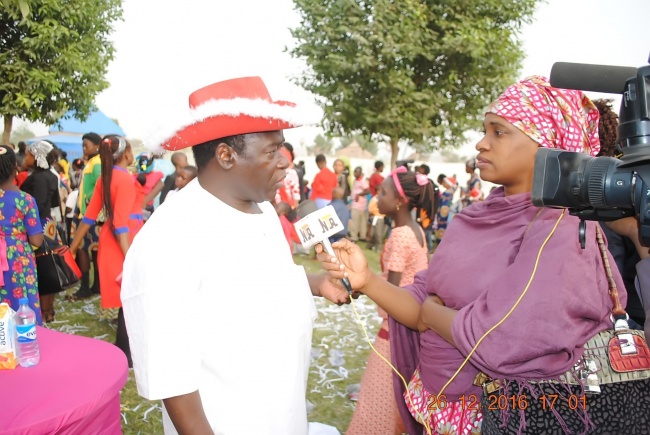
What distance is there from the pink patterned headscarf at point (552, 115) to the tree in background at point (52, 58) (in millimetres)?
15104

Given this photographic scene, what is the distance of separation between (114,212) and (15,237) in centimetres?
90

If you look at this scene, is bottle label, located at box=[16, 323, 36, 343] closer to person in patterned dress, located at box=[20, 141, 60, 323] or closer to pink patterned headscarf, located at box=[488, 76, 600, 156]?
pink patterned headscarf, located at box=[488, 76, 600, 156]

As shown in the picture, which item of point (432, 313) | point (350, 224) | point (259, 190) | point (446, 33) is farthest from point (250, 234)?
point (446, 33)

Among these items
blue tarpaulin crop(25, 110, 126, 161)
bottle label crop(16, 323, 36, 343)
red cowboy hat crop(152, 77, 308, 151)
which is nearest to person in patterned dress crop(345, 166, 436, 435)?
bottle label crop(16, 323, 36, 343)

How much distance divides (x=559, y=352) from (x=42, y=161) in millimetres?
6859

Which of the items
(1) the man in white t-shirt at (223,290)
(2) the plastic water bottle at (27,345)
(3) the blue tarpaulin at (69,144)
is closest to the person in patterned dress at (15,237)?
(2) the plastic water bottle at (27,345)

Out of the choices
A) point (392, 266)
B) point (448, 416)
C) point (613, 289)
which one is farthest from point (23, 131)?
point (613, 289)

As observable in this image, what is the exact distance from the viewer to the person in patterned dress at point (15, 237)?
172 inches

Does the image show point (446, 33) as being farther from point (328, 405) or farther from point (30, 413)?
point (30, 413)

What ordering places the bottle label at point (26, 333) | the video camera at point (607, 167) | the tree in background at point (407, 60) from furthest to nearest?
the tree in background at point (407, 60), the bottle label at point (26, 333), the video camera at point (607, 167)

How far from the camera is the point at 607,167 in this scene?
4.17ft

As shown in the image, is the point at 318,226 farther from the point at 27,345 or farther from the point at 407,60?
the point at 407,60

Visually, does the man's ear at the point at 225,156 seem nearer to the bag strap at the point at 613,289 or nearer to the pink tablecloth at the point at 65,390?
the pink tablecloth at the point at 65,390

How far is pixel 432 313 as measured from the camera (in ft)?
6.91
